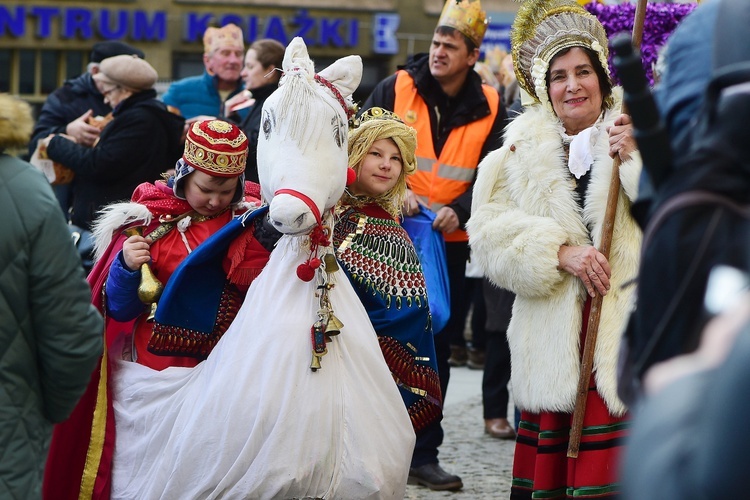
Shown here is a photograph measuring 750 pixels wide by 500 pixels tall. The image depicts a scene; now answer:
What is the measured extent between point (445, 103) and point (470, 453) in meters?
1.95

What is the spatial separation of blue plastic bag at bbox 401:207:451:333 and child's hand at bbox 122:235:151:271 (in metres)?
1.12

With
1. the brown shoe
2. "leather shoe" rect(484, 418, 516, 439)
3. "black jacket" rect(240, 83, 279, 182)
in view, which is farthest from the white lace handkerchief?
the brown shoe

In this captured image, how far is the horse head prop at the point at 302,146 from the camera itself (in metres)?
3.81

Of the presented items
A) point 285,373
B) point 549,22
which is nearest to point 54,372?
point 285,373

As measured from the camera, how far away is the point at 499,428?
714cm

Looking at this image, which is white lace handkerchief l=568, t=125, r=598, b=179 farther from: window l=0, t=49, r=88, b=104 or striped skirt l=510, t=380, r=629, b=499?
window l=0, t=49, r=88, b=104

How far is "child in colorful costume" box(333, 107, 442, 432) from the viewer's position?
4.46 meters

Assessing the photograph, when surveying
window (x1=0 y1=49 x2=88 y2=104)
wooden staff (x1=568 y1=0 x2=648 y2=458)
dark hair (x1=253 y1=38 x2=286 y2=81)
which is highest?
dark hair (x1=253 y1=38 x2=286 y2=81)

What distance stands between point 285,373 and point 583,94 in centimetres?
165

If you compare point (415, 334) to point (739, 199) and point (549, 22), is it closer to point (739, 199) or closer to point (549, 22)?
point (549, 22)

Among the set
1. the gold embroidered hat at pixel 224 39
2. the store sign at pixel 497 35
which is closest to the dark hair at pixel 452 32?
the gold embroidered hat at pixel 224 39

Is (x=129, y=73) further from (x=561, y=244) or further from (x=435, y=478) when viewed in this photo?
(x=561, y=244)

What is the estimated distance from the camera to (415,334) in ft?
14.8

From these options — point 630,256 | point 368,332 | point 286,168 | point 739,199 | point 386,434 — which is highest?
point 739,199
